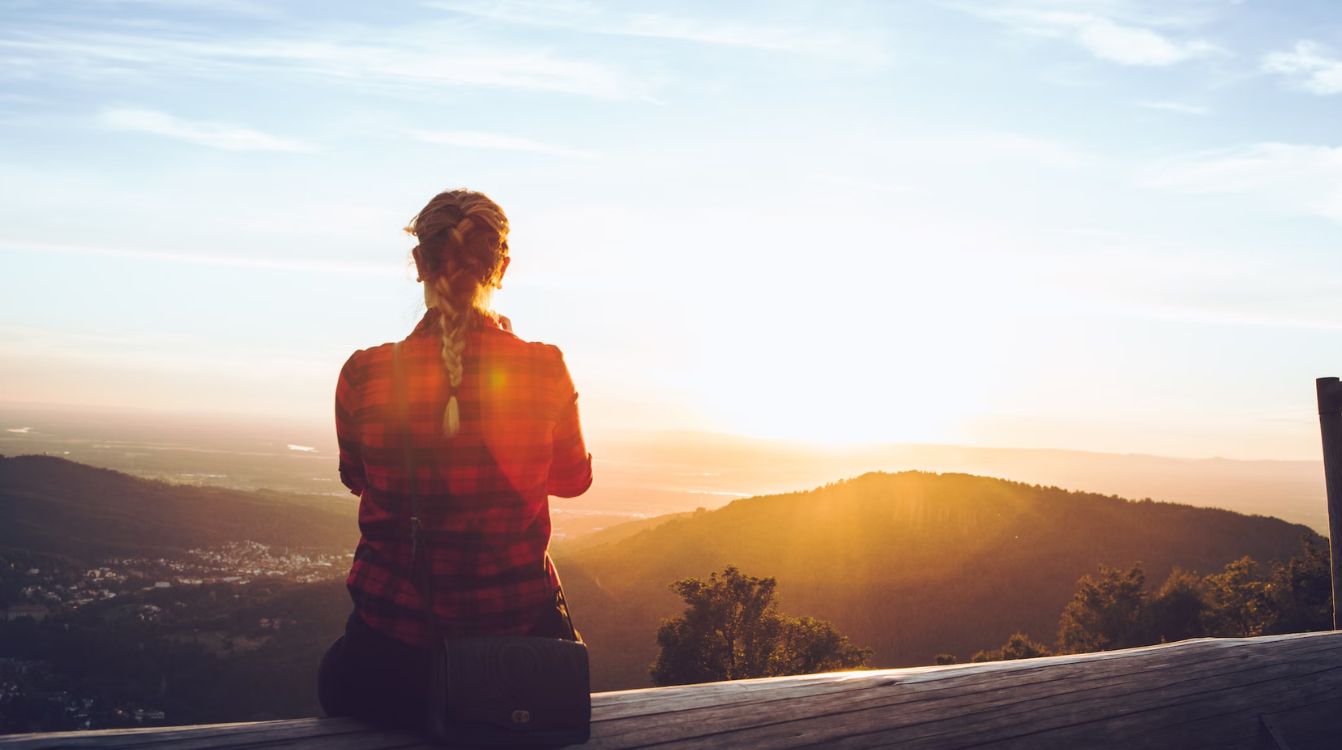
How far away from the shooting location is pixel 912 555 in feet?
169

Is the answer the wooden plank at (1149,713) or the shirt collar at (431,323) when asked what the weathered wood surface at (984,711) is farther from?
the shirt collar at (431,323)

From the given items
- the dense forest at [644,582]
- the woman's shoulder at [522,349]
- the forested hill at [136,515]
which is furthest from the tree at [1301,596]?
the forested hill at [136,515]

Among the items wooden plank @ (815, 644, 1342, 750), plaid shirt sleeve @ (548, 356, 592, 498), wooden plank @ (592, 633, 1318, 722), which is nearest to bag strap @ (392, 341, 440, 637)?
plaid shirt sleeve @ (548, 356, 592, 498)

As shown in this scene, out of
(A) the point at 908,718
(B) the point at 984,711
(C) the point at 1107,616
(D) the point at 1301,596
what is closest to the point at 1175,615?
(C) the point at 1107,616

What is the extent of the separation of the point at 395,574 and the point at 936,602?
4565cm

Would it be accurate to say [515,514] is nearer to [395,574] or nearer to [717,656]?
[395,574]

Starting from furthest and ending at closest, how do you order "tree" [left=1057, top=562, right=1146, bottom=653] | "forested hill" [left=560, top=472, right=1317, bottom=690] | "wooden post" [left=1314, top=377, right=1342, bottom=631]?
"forested hill" [left=560, top=472, right=1317, bottom=690] < "tree" [left=1057, top=562, right=1146, bottom=653] < "wooden post" [left=1314, top=377, right=1342, bottom=631]

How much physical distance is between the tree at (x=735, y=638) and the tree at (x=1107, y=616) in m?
9.39

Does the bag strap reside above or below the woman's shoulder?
below

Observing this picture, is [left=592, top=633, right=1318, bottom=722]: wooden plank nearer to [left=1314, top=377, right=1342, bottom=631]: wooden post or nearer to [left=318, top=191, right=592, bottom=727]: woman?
[left=318, top=191, right=592, bottom=727]: woman

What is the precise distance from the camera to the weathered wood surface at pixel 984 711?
2541 mm

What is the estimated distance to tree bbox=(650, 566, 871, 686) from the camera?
20906mm

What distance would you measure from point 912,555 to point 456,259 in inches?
2046

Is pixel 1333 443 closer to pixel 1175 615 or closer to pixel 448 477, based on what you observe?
pixel 448 477
